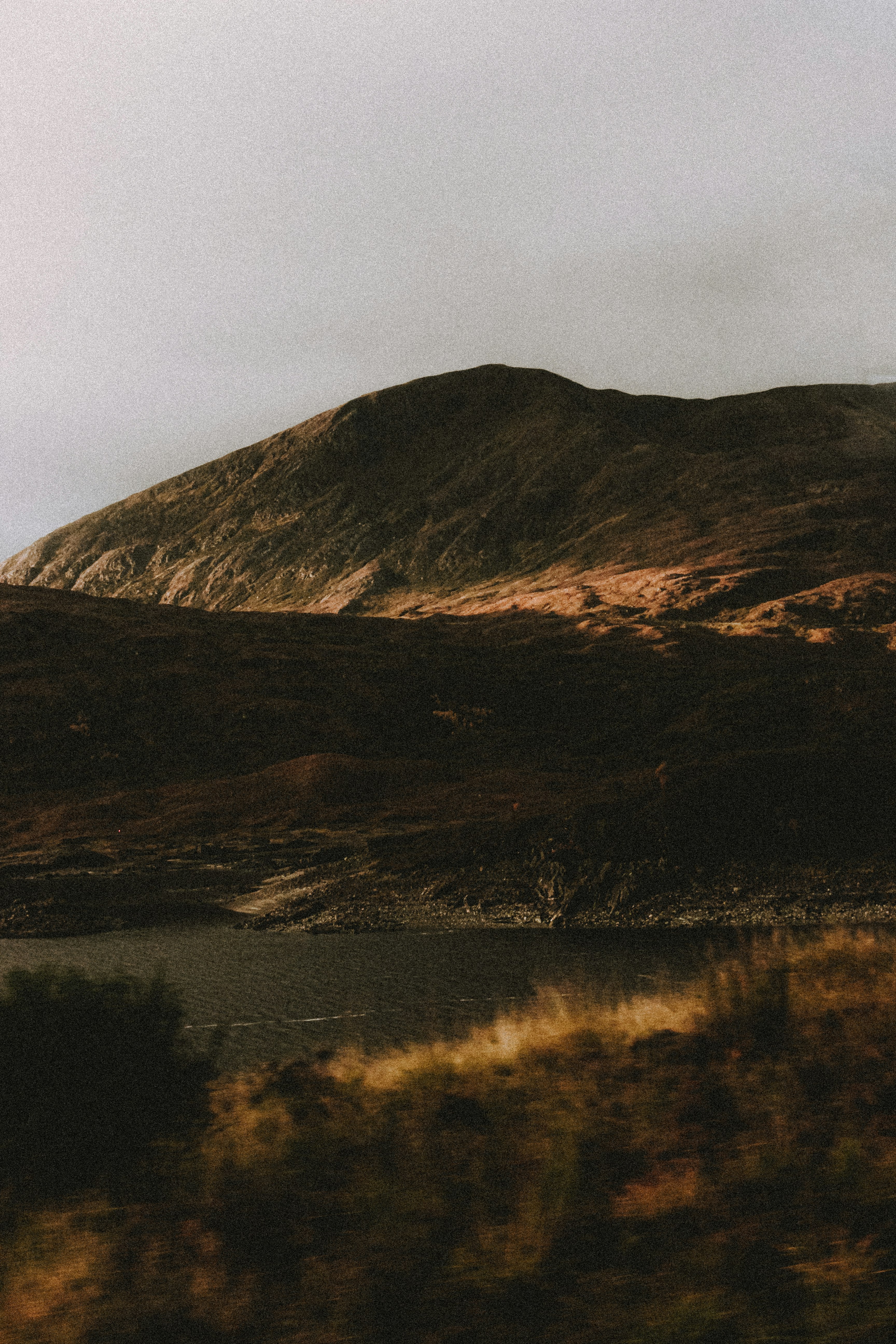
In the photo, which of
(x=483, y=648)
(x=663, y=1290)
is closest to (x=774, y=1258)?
(x=663, y=1290)

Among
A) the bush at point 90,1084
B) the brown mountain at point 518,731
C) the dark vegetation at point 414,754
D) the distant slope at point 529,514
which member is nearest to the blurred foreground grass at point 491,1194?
the bush at point 90,1084

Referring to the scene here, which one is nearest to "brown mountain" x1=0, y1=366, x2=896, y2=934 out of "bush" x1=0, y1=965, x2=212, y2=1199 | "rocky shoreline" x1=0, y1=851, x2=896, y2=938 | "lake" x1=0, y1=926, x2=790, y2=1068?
"rocky shoreline" x1=0, y1=851, x2=896, y2=938

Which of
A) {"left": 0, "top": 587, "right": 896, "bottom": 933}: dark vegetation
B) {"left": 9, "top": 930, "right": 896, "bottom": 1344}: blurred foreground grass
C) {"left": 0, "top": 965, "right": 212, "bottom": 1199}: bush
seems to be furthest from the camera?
{"left": 0, "top": 587, "right": 896, "bottom": 933}: dark vegetation

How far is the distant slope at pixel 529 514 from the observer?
215 feet

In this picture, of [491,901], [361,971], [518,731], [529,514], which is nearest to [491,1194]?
[361,971]

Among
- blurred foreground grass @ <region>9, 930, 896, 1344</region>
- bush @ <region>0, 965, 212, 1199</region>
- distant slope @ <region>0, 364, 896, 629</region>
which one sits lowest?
blurred foreground grass @ <region>9, 930, 896, 1344</region>

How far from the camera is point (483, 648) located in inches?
1711

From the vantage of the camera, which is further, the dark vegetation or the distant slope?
the distant slope

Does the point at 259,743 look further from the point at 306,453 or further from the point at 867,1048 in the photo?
the point at 306,453

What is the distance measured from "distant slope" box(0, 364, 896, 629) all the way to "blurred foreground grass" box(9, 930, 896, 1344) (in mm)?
47879

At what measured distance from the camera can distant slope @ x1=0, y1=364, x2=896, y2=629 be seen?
6544cm

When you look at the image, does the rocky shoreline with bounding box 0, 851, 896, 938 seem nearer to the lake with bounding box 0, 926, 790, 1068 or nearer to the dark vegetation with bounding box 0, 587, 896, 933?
the dark vegetation with bounding box 0, 587, 896, 933

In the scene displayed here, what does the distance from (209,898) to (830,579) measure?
2124 inches

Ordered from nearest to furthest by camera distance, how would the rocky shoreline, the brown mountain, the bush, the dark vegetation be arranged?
1. the bush
2. the rocky shoreline
3. the brown mountain
4. the dark vegetation
